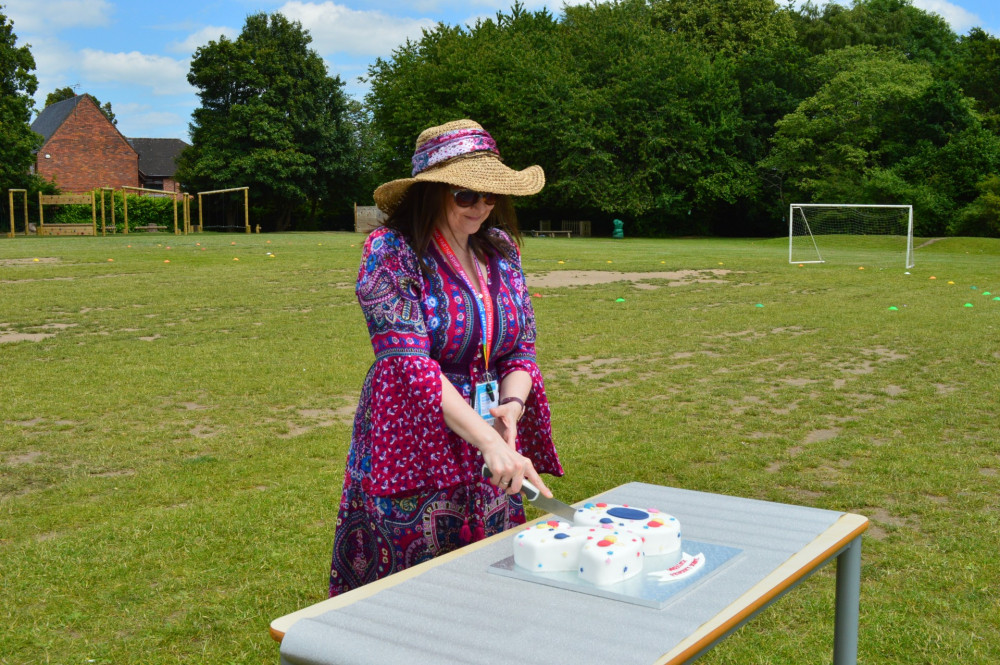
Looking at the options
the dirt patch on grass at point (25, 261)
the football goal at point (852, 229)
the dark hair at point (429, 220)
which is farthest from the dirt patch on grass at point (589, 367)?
the football goal at point (852, 229)

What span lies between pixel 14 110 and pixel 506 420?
5055 centimetres

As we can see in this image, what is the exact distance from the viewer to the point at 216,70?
54656mm

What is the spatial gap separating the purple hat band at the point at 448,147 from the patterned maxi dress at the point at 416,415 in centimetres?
24

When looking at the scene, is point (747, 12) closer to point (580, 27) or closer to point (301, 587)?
point (580, 27)

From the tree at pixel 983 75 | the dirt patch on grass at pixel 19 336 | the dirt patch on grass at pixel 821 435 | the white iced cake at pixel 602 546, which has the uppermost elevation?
the tree at pixel 983 75

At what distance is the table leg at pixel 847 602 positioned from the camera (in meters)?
2.55

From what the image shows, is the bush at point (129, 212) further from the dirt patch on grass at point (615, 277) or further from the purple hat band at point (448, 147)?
the purple hat band at point (448, 147)

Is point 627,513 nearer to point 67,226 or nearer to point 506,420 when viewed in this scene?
point 506,420

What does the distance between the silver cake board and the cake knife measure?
216 millimetres

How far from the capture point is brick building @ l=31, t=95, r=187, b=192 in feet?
198

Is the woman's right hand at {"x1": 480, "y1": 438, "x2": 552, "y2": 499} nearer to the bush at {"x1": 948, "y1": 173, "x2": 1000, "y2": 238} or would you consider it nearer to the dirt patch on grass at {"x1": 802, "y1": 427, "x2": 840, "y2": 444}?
the dirt patch on grass at {"x1": 802, "y1": 427, "x2": 840, "y2": 444}

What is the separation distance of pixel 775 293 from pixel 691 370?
836cm

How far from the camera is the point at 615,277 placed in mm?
19953

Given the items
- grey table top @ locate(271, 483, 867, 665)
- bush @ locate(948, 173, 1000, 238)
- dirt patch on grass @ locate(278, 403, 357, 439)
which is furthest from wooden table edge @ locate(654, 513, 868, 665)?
bush @ locate(948, 173, 1000, 238)
